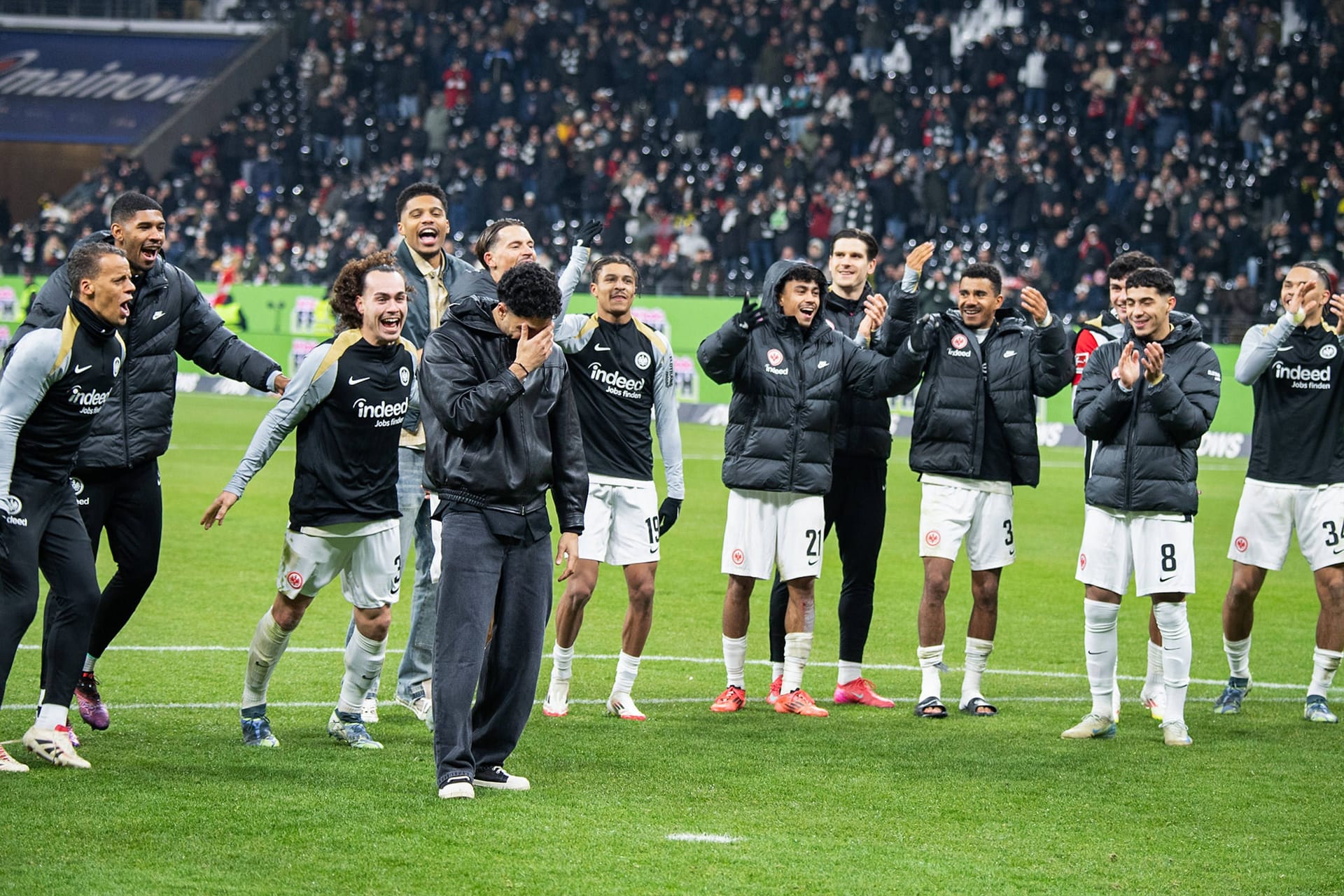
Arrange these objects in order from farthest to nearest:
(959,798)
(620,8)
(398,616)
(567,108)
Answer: (620,8) → (567,108) → (398,616) → (959,798)

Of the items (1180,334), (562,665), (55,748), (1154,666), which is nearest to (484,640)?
(55,748)

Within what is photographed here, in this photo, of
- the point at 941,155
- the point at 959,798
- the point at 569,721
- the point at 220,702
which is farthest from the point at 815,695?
the point at 941,155

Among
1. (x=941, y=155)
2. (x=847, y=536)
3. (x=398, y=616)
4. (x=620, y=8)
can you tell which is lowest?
(x=398, y=616)

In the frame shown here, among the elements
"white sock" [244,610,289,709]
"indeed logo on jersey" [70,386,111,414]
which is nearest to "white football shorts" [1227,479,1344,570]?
"white sock" [244,610,289,709]

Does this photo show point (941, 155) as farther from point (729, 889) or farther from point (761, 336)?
point (729, 889)

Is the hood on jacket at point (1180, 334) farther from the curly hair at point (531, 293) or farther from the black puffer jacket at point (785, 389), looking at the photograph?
the curly hair at point (531, 293)

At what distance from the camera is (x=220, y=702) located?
333 inches

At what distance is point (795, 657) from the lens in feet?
28.8

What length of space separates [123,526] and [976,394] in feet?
15.0

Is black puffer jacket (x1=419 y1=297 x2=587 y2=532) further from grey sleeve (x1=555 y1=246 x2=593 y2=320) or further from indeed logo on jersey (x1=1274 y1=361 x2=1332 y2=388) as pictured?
indeed logo on jersey (x1=1274 y1=361 x2=1332 y2=388)

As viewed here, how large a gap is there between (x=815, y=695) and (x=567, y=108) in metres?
28.7

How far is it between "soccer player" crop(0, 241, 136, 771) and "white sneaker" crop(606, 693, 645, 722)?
2.77 m

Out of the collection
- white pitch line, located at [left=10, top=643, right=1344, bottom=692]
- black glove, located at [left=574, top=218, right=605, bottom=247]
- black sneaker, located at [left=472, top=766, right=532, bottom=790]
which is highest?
black glove, located at [left=574, top=218, right=605, bottom=247]

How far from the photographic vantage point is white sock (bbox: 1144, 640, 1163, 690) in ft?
29.4
